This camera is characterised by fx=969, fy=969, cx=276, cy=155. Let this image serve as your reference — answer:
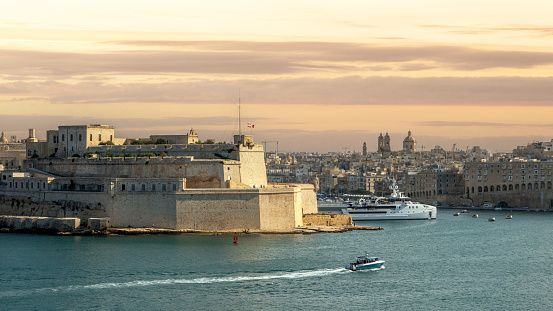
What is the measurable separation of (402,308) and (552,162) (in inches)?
2553

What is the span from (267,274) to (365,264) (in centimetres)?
445

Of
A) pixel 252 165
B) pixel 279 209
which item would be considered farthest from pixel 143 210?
pixel 252 165

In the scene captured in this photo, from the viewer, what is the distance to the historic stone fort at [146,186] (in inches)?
1987

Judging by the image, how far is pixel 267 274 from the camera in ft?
126

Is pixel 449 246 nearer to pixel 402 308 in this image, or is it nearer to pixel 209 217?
pixel 209 217

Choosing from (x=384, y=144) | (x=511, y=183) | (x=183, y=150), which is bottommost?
(x=511, y=183)

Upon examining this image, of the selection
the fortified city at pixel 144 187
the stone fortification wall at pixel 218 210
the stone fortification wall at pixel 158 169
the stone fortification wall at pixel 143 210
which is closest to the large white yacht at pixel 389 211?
the fortified city at pixel 144 187

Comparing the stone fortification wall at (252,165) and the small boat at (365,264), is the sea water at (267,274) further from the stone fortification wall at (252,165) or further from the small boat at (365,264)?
the stone fortification wall at (252,165)

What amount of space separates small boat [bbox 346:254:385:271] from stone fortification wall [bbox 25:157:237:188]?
14.4 m

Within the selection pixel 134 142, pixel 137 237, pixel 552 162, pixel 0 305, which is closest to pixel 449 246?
pixel 137 237

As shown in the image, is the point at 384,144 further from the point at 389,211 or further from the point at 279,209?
the point at 279,209

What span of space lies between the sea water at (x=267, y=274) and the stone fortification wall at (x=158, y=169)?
5368mm

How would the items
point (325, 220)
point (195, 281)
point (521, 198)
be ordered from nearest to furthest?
point (195, 281) < point (325, 220) < point (521, 198)

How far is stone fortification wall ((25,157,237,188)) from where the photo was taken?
2098 inches
